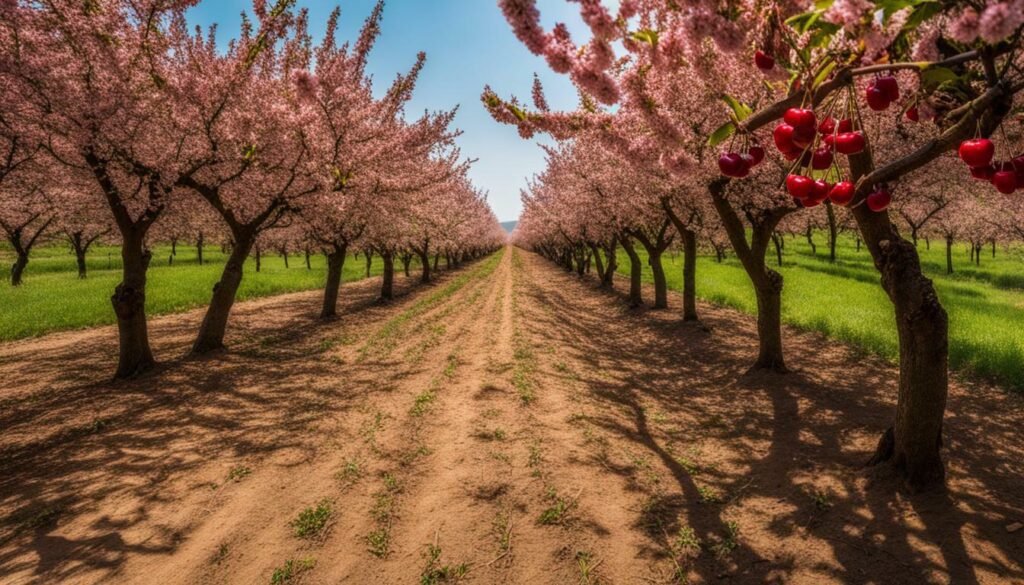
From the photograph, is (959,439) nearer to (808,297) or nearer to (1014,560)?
(1014,560)

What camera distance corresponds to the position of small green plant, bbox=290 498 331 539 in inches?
187

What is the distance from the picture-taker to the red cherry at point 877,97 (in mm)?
2514

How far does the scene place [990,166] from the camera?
269cm

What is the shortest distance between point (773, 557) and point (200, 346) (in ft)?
46.0

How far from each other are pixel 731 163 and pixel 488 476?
472 cm

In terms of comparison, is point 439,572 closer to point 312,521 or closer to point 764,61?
point 312,521

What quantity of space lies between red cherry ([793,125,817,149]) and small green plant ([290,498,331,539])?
18.0 ft

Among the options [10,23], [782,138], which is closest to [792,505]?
[782,138]

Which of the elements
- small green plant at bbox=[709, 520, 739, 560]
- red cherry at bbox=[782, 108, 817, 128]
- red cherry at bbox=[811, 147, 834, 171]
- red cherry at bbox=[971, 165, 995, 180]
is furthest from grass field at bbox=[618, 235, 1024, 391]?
red cherry at bbox=[782, 108, 817, 128]

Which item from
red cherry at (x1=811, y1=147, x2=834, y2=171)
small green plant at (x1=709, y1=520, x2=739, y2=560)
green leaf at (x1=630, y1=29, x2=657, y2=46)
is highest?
green leaf at (x1=630, y1=29, x2=657, y2=46)

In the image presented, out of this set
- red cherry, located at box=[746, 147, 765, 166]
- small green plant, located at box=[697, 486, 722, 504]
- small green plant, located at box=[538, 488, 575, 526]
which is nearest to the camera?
red cherry, located at box=[746, 147, 765, 166]

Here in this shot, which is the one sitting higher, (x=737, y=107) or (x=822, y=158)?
(x=737, y=107)

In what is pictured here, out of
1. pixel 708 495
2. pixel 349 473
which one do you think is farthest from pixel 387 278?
pixel 708 495

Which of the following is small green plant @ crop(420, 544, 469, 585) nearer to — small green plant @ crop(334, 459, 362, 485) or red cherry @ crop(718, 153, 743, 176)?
small green plant @ crop(334, 459, 362, 485)
